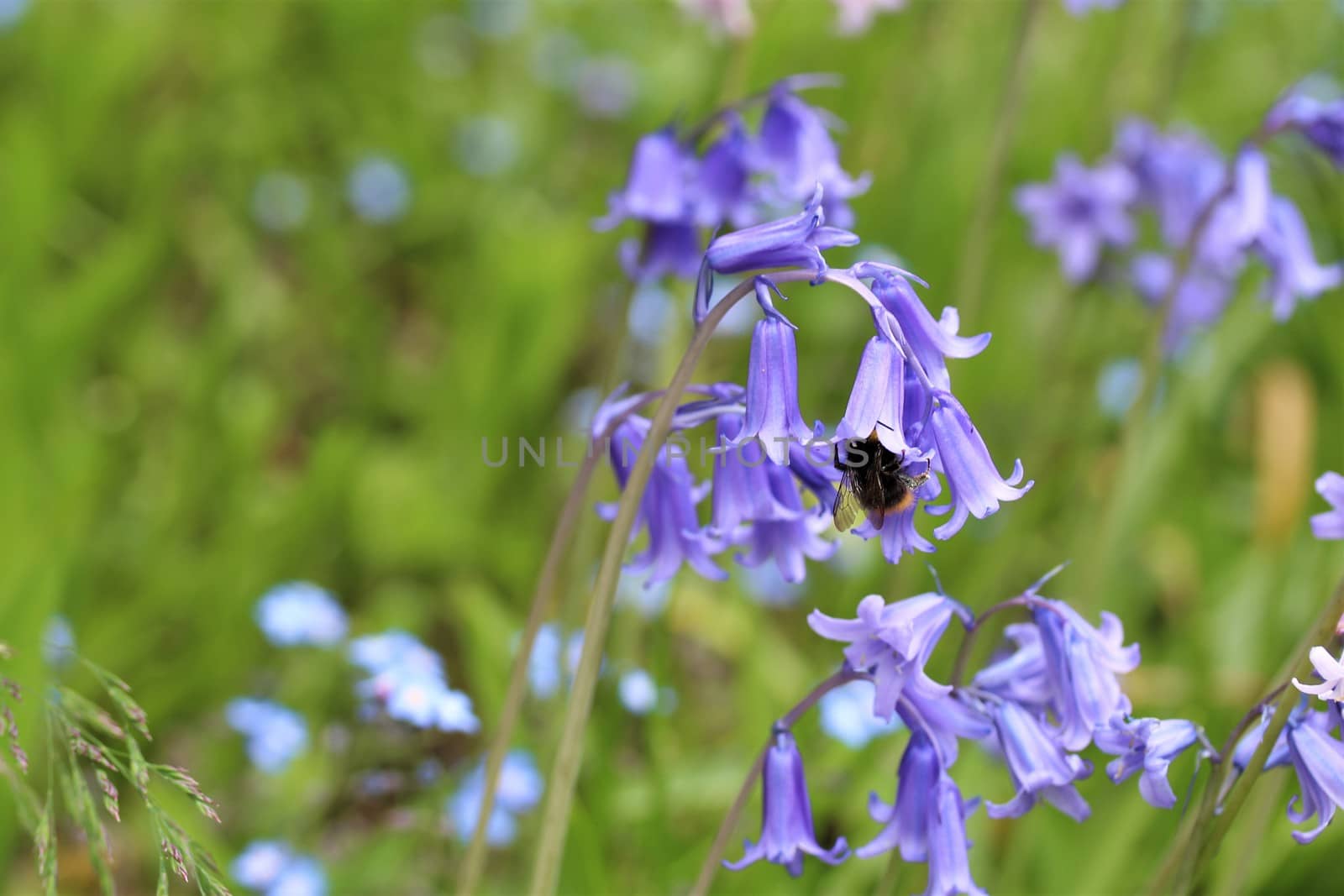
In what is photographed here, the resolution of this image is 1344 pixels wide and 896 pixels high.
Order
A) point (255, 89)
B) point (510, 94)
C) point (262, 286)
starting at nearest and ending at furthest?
point (262, 286) → point (255, 89) → point (510, 94)

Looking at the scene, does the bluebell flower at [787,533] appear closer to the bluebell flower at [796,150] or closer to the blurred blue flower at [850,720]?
the bluebell flower at [796,150]

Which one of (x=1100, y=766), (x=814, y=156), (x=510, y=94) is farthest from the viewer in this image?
(x=510, y=94)

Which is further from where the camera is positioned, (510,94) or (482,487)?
(510,94)

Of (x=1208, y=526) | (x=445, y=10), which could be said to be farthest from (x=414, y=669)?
(x=445, y=10)

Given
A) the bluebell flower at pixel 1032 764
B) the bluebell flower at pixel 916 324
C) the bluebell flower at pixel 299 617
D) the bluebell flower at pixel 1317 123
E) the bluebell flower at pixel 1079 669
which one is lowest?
the bluebell flower at pixel 1032 764

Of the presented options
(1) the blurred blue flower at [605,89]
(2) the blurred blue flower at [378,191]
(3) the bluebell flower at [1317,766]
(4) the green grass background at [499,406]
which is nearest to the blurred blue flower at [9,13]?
(4) the green grass background at [499,406]

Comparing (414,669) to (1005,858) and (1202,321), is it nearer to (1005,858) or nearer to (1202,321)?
(1005,858)

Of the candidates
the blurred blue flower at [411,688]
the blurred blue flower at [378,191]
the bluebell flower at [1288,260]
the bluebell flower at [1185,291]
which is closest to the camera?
the blurred blue flower at [411,688]

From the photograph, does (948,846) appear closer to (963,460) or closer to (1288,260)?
(963,460)
